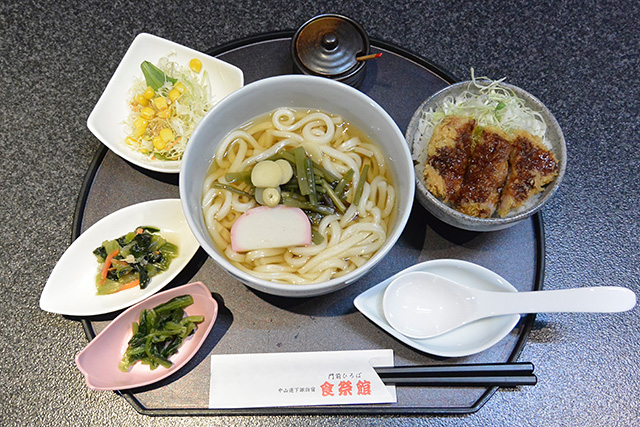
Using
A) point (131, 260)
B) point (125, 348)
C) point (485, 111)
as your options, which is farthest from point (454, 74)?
point (125, 348)

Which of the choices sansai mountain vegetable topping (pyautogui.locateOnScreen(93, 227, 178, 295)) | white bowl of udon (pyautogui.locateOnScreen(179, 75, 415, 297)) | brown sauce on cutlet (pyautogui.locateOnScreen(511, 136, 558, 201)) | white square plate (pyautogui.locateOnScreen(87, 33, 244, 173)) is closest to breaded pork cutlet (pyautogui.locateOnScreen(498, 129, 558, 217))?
brown sauce on cutlet (pyautogui.locateOnScreen(511, 136, 558, 201))

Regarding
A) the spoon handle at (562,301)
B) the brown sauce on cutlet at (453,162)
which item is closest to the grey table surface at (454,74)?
the spoon handle at (562,301)

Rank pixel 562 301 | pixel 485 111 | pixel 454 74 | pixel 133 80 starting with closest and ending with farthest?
1. pixel 562 301
2. pixel 485 111
3. pixel 133 80
4. pixel 454 74

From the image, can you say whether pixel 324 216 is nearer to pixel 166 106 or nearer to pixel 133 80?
pixel 166 106

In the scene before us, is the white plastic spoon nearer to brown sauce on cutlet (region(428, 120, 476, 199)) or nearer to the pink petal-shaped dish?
brown sauce on cutlet (region(428, 120, 476, 199))

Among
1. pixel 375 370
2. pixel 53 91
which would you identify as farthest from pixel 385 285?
pixel 53 91
